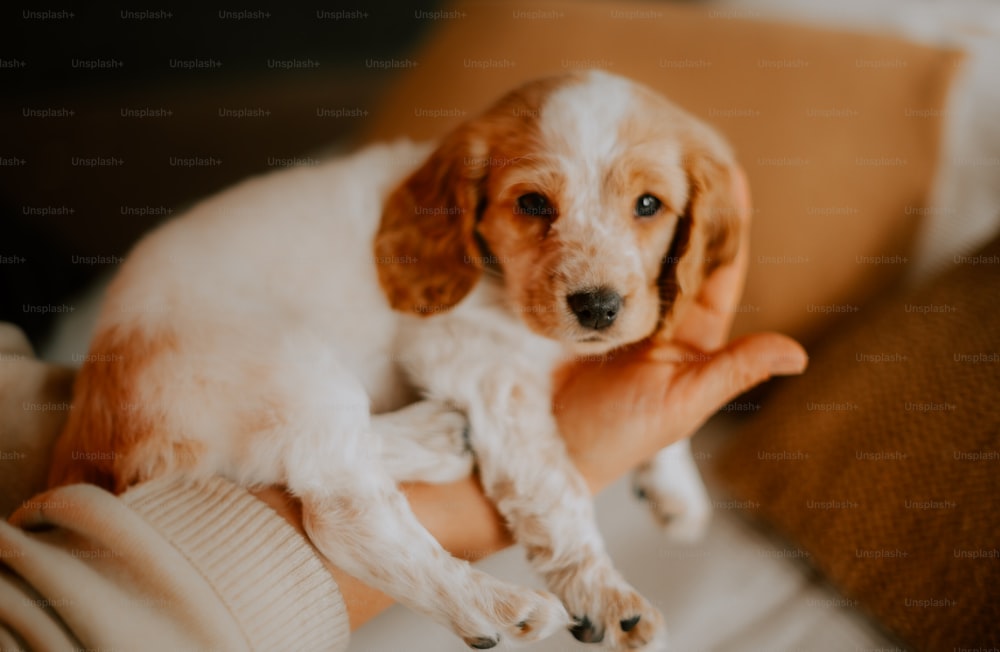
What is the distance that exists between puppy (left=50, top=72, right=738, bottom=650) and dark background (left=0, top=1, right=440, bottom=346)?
41 centimetres

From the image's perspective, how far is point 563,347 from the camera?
137 centimetres

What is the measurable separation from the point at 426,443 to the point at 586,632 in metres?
0.47

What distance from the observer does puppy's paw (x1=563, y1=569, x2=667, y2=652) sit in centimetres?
118

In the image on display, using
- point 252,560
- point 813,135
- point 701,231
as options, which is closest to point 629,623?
point 252,560

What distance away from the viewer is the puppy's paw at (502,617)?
112cm

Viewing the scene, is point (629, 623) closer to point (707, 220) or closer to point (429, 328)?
point (429, 328)

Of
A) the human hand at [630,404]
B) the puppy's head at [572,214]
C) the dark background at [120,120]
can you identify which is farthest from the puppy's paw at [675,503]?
the dark background at [120,120]

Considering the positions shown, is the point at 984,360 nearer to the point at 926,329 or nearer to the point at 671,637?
Result: the point at 926,329

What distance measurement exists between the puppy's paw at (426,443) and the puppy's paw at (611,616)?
32 centimetres

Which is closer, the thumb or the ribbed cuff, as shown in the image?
the ribbed cuff

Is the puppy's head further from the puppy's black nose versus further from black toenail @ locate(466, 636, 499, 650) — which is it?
black toenail @ locate(466, 636, 499, 650)

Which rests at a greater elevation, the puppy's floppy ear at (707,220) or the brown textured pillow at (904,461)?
the puppy's floppy ear at (707,220)

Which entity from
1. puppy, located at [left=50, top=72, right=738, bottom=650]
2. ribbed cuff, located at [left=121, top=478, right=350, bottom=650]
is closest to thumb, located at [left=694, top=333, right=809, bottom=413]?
puppy, located at [left=50, top=72, right=738, bottom=650]

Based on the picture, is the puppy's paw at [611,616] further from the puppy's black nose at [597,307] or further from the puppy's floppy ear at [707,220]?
the puppy's floppy ear at [707,220]
